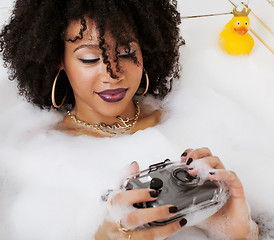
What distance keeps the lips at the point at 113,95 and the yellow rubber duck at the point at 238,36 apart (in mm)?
633

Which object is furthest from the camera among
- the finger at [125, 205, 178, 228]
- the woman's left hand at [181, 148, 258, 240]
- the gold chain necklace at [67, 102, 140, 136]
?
the gold chain necklace at [67, 102, 140, 136]

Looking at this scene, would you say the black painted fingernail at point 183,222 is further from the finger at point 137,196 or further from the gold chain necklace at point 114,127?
the gold chain necklace at point 114,127

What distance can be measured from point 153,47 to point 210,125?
1.17ft

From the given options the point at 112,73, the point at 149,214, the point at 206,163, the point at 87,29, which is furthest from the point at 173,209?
the point at 87,29

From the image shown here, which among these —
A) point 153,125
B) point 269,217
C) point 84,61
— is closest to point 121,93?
point 84,61

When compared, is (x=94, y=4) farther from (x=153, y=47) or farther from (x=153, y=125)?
(x=153, y=125)

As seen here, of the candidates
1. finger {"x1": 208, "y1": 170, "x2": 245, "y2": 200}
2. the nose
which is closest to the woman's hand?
finger {"x1": 208, "y1": 170, "x2": 245, "y2": 200}

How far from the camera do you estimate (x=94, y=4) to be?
108 centimetres

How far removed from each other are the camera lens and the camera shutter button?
0.12ft

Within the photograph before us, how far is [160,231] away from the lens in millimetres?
845

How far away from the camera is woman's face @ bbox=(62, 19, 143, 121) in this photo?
1.08 metres

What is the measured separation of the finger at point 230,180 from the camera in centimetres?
90

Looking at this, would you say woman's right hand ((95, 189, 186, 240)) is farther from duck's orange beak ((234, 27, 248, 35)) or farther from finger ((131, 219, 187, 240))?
duck's orange beak ((234, 27, 248, 35))

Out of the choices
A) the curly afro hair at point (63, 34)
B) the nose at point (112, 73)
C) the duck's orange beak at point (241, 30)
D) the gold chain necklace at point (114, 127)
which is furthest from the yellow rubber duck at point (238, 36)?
the nose at point (112, 73)
